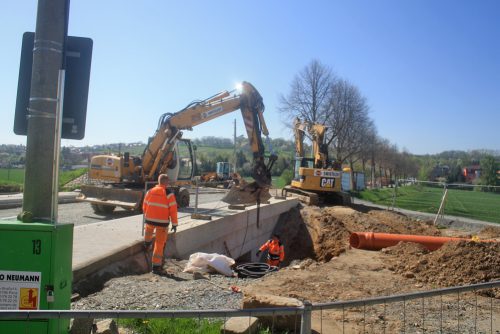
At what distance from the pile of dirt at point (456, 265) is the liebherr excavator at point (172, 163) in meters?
5.22

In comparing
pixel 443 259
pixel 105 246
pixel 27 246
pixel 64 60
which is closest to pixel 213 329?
pixel 27 246

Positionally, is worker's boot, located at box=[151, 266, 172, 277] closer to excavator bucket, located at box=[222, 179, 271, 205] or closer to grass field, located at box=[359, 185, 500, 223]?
excavator bucket, located at box=[222, 179, 271, 205]

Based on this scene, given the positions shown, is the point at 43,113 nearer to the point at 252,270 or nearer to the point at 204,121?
the point at 252,270

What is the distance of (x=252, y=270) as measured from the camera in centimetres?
1012

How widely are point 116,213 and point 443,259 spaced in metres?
11.0

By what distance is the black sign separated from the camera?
11.8 ft

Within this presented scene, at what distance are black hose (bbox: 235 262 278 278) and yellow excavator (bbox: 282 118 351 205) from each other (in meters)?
10.8

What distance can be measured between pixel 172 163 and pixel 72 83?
13.3 meters

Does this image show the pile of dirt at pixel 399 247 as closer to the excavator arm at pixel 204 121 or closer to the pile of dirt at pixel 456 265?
the pile of dirt at pixel 456 265

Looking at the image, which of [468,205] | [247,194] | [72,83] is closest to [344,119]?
[468,205]

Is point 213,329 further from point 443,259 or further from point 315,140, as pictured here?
point 315,140

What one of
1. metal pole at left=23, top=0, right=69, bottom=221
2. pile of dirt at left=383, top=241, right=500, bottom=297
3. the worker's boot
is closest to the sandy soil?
pile of dirt at left=383, top=241, right=500, bottom=297

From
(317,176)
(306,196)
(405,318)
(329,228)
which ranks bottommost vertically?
(329,228)

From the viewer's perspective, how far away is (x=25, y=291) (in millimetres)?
3172
